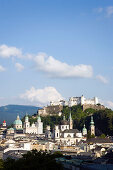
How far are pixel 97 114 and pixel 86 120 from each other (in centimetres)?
476

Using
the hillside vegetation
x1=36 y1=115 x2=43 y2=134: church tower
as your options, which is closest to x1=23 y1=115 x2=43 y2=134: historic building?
x1=36 y1=115 x2=43 y2=134: church tower

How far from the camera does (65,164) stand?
6606 centimetres

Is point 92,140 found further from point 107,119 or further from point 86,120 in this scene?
point 86,120

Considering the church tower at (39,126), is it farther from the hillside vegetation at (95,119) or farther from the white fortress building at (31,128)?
the hillside vegetation at (95,119)

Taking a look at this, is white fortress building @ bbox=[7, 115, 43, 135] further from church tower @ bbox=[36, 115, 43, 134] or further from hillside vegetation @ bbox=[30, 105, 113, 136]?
hillside vegetation @ bbox=[30, 105, 113, 136]

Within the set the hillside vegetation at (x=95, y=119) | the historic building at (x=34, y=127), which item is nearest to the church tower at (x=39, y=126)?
the historic building at (x=34, y=127)

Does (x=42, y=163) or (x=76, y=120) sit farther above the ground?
(x=76, y=120)

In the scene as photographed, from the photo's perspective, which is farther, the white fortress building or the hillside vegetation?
the white fortress building

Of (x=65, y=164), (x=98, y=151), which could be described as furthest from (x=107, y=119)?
(x=65, y=164)

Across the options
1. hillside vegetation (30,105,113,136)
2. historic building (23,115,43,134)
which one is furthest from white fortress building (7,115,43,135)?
hillside vegetation (30,105,113,136)

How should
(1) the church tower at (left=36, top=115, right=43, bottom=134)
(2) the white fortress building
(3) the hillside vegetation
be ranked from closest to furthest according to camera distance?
(3) the hillside vegetation
(2) the white fortress building
(1) the church tower at (left=36, top=115, right=43, bottom=134)

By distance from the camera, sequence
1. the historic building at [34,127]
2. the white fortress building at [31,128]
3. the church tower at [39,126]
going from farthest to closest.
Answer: the church tower at [39,126]
the historic building at [34,127]
the white fortress building at [31,128]

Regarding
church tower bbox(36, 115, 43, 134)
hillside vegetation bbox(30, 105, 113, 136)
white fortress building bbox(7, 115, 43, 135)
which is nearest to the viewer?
hillside vegetation bbox(30, 105, 113, 136)

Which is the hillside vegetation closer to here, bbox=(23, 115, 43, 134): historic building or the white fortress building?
bbox=(23, 115, 43, 134): historic building
